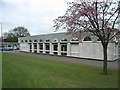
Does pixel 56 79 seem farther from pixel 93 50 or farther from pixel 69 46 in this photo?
pixel 69 46

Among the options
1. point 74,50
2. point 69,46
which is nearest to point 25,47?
point 69,46

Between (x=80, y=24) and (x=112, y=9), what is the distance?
220cm

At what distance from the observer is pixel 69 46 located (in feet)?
75.4

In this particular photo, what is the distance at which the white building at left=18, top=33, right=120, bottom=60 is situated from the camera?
1877 cm

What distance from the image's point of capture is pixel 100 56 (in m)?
18.5

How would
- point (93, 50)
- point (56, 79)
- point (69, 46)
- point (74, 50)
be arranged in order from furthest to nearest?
point (69, 46) → point (74, 50) → point (93, 50) → point (56, 79)

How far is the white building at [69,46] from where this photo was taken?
18.8 metres

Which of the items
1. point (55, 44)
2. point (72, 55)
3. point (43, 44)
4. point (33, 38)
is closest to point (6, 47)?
point (33, 38)

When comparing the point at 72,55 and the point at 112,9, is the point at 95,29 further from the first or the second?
the point at 72,55

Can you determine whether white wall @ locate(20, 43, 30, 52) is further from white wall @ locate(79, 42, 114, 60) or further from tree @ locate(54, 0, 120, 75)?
tree @ locate(54, 0, 120, 75)

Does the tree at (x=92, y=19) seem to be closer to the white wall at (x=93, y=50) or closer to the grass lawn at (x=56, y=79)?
the grass lawn at (x=56, y=79)

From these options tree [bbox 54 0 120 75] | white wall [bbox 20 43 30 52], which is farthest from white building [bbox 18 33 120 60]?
tree [bbox 54 0 120 75]

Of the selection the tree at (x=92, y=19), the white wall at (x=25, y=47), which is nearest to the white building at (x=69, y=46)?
the white wall at (x=25, y=47)

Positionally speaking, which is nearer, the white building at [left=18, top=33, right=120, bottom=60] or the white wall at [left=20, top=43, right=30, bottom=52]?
the white building at [left=18, top=33, right=120, bottom=60]
